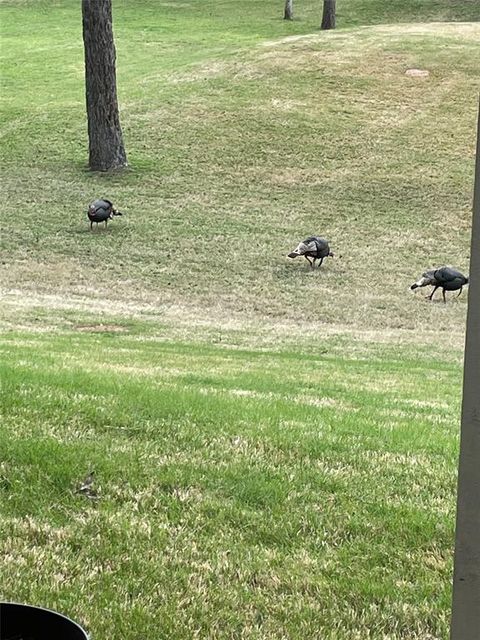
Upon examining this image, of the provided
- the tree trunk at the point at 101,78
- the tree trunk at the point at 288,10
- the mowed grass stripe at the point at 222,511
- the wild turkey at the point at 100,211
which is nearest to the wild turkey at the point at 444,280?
the wild turkey at the point at 100,211

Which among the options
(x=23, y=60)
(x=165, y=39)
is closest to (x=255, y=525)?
(x=23, y=60)

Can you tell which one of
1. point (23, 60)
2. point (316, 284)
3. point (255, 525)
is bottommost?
point (23, 60)

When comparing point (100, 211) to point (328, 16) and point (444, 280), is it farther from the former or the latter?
point (328, 16)

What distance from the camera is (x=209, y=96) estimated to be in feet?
81.4

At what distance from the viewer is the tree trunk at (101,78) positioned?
62.4ft

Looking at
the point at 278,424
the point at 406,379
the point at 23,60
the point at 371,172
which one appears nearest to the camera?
the point at 278,424

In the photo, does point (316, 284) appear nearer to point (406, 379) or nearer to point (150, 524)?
point (406, 379)

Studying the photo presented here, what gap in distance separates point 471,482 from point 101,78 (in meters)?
18.9

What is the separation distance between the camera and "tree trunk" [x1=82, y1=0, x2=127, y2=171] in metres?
19.0

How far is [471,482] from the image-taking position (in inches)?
62.4

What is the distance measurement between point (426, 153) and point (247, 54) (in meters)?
10.1

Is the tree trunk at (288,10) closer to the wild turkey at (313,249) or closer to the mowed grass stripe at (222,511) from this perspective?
the wild turkey at (313,249)

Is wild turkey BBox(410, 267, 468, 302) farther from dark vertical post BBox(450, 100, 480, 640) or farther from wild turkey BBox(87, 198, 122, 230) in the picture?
dark vertical post BBox(450, 100, 480, 640)

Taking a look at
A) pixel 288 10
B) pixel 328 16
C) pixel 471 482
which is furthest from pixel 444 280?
pixel 288 10
